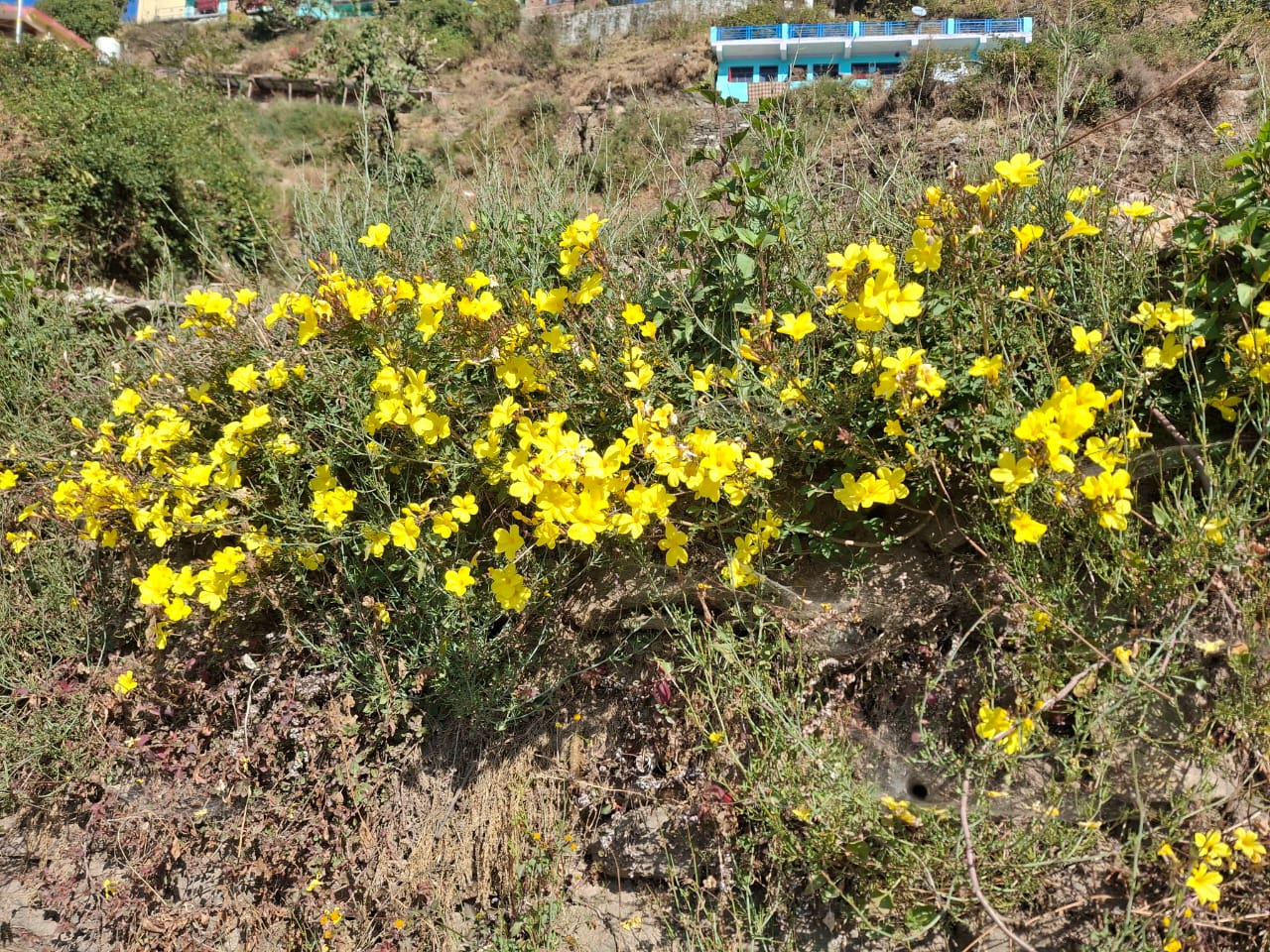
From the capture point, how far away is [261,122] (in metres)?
14.9

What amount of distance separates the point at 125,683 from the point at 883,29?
13.7 m

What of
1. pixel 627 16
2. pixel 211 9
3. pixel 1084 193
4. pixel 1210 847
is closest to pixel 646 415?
pixel 1084 193

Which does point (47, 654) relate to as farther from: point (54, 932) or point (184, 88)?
point (184, 88)

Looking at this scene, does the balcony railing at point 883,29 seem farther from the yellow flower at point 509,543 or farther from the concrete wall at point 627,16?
the yellow flower at point 509,543

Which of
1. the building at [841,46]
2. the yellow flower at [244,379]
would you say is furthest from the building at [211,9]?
the yellow flower at [244,379]

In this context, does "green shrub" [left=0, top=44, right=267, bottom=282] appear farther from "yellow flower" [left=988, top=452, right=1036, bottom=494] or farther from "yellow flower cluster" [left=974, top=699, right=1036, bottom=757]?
"yellow flower cluster" [left=974, top=699, right=1036, bottom=757]

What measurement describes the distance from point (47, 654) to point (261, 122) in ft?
49.7

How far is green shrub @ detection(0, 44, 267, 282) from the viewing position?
5.35 meters

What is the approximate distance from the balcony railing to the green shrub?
16.8 feet

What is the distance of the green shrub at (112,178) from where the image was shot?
17.5ft

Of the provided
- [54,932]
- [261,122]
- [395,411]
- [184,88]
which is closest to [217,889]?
[54,932]

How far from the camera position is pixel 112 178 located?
5.93 m

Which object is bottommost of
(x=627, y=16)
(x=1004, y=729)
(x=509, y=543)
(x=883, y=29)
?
Result: (x=1004, y=729)

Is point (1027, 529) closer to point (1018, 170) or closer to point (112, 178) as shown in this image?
point (1018, 170)
